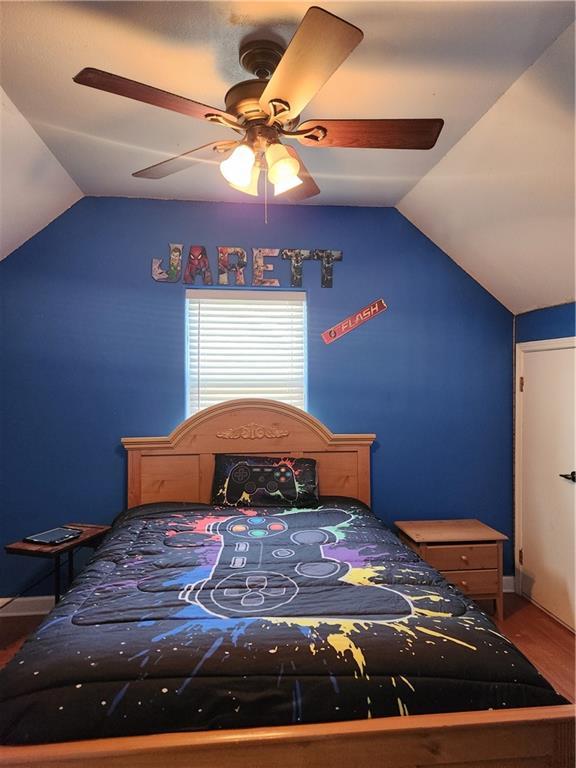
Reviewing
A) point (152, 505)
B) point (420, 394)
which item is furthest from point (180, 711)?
point (420, 394)

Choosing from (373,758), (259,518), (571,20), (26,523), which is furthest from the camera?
(26,523)

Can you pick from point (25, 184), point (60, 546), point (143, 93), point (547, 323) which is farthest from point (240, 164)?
point (547, 323)

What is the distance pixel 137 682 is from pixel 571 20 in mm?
2289

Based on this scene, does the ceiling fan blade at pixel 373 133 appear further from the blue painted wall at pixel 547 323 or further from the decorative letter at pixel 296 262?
the blue painted wall at pixel 547 323

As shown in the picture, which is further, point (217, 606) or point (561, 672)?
point (561, 672)

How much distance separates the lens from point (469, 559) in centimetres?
285

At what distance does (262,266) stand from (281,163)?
161 centimetres

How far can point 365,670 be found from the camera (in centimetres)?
128

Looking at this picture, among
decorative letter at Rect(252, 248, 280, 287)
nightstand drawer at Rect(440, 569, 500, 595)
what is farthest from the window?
nightstand drawer at Rect(440, 569, 500, 595)

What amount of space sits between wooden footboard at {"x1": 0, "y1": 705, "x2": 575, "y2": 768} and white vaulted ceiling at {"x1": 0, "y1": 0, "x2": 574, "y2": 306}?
2006 millimetres

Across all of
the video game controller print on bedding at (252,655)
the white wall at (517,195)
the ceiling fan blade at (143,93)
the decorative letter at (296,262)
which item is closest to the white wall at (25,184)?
the ceiling fan blade at (143,93)

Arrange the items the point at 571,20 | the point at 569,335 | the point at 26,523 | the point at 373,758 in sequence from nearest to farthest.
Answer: the point at 373,758
the point at 571,20
the point at 569,335
the point at 26,523

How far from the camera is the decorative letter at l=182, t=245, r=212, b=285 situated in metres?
3.17

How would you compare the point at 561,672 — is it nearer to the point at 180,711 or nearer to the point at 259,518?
the point at 259,518
